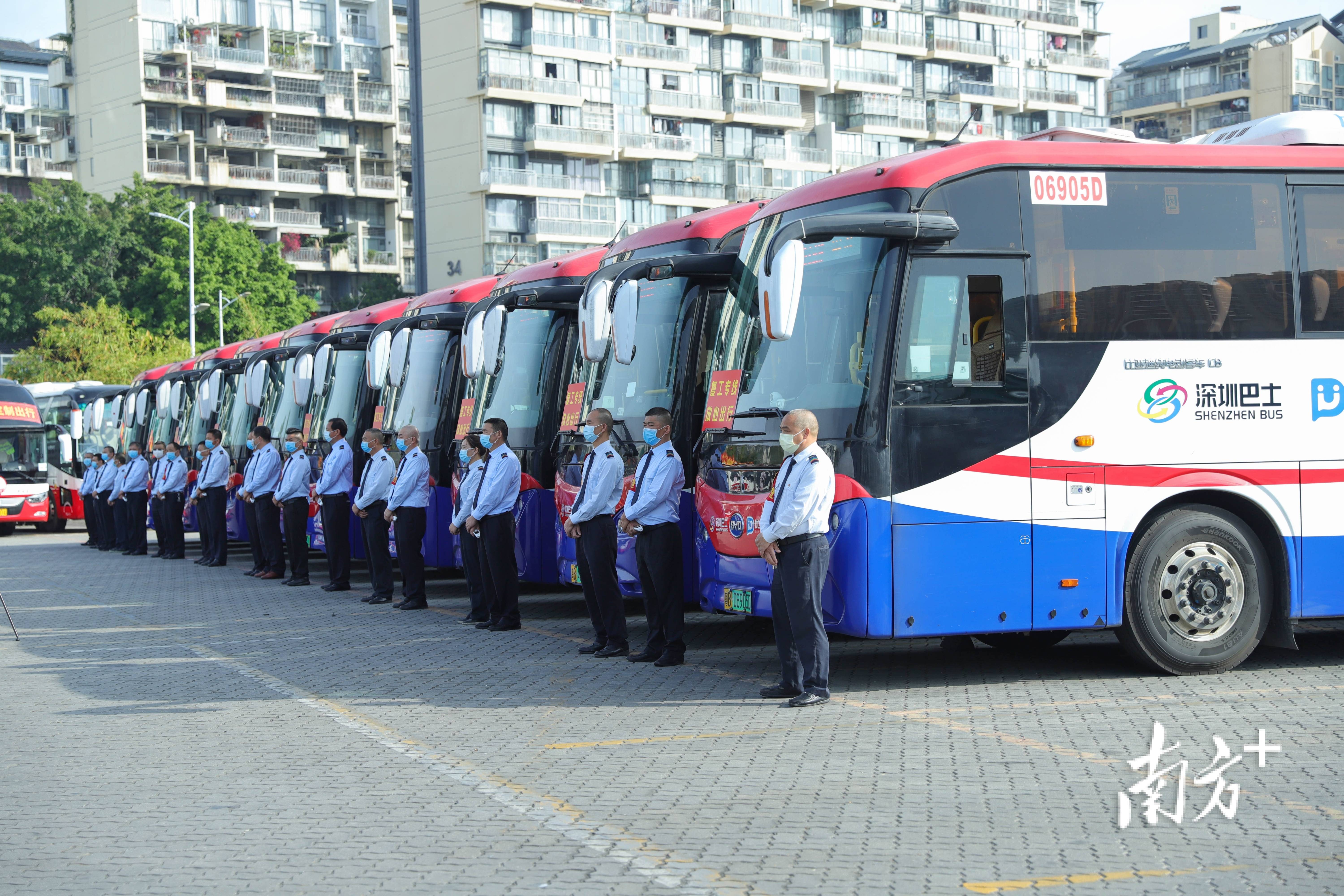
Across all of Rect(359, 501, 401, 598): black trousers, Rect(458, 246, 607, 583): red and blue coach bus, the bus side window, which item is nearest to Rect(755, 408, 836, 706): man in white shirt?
the bus side window

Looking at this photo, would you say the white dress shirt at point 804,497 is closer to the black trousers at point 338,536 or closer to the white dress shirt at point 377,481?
the white dress shirt at point 377,481

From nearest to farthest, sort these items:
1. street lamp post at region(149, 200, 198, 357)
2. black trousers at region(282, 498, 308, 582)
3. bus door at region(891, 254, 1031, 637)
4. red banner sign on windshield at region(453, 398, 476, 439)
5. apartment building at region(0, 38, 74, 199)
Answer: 1. bus door at region(891, 254, 1031, 637)
2. red banner sign on windshield at region(453, 398, 476, 439)
3. black trousers at region(282, 498, 308, 582)
4. street lamp post at region(149, 200, 198, 357)
5. apartment building at region(0, 38, 74, 199)

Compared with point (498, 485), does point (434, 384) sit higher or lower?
higher

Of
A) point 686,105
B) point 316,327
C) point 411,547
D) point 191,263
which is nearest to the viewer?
point 411,547

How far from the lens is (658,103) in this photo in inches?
2830

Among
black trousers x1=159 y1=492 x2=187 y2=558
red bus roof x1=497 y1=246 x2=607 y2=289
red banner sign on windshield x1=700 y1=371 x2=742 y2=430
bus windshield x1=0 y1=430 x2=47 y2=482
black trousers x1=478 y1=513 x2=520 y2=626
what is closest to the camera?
red banner sign on windshield x1=700 y1=371 x2=742 y2=430

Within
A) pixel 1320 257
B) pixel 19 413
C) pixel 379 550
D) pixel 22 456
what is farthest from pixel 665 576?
pixel 19 413

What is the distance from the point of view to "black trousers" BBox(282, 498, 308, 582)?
2016 cm

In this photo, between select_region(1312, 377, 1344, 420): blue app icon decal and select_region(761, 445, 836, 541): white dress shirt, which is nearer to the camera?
select_region(761, 445, 836, 541): white dress shirt

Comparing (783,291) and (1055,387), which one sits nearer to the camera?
(783,291)

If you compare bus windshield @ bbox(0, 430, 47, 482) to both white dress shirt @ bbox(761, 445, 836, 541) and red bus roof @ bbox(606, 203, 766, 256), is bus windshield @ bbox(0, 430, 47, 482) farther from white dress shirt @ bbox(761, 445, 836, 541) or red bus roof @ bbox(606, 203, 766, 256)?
white dress shirt @ bbox(761, 445, 836, 541)

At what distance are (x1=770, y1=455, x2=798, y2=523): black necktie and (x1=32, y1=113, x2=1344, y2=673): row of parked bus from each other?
0.43 meters

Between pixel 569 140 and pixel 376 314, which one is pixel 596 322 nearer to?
pixel 376 314

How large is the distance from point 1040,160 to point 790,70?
66.5m
